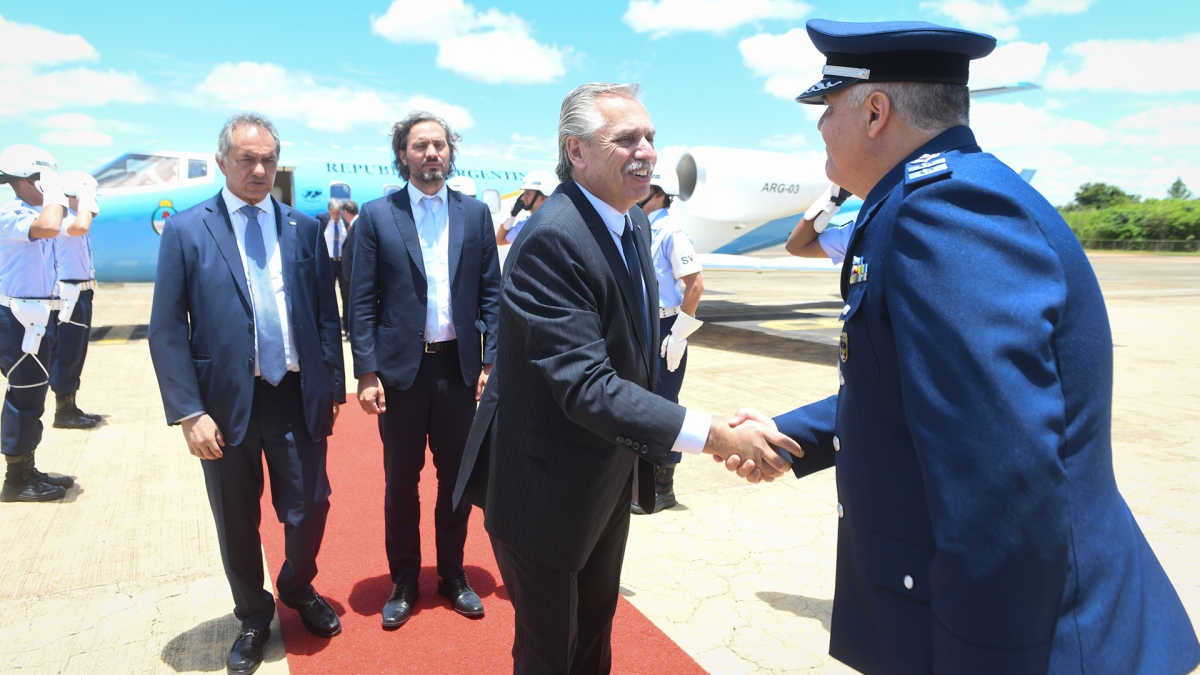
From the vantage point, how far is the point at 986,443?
114cm

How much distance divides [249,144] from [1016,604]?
9.69ft

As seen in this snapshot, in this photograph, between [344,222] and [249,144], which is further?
[344,222]

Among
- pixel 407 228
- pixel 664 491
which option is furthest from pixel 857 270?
pixel 664 491

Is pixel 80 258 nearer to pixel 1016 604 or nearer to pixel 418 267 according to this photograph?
pixel 418 267

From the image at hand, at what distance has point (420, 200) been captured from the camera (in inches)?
139

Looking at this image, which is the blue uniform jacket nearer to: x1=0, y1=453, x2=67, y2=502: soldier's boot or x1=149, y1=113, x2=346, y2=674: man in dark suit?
x1=149, y1=113, x2=346, y2=674: man in dark suit

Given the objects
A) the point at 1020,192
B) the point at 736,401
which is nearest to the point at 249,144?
the point at 1020,192

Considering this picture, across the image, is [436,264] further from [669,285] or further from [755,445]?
[755,445]

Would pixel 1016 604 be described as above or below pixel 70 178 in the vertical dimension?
below

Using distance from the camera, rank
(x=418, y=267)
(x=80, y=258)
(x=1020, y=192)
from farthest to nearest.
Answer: (x=80, y=258) → (x=418, y=267) → (x=1020, y=192)

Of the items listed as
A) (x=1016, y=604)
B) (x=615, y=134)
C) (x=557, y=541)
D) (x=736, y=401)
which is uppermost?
(x=615, y=134)

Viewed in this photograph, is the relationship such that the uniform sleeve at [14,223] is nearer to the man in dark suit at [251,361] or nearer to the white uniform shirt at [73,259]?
the white uniform shirt at [73,259]

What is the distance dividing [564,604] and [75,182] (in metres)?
5.94

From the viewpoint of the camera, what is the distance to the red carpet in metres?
3.00
